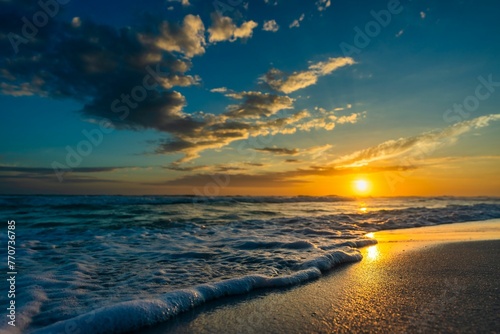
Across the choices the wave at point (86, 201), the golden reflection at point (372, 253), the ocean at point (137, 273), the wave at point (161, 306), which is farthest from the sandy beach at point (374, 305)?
the wave at point (86, 201)

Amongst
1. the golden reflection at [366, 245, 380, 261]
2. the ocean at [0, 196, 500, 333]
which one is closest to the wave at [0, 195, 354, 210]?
the ocean at [0, 196, 500, 333]

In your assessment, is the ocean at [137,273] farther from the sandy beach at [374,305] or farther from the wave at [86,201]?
the wave at [86,201]

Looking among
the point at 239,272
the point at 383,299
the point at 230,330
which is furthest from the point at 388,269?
the point at 230,330

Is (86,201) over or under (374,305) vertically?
over

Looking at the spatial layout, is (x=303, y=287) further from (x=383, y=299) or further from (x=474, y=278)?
(x=474, y=278)

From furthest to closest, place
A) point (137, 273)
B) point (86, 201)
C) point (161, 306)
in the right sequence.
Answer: point (86, 201), point (137, 273), point (161, 306)

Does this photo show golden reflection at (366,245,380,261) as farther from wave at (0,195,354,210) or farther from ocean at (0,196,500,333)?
wave at (0,195,354,210)

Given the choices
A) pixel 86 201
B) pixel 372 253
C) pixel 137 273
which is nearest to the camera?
pixel 137 273

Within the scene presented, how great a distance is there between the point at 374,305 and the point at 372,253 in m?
3.80

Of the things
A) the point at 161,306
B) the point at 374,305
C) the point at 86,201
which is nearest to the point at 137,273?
the point at 161,306

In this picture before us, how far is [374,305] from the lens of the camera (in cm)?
372

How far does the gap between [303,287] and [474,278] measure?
2927 millimetres

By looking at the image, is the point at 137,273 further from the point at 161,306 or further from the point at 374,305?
the point at 374,305

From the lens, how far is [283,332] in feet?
10.0
